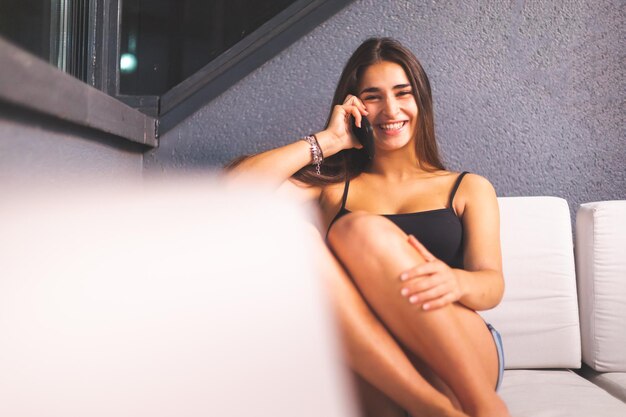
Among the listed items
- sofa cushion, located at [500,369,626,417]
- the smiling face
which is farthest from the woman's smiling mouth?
sofa cushion, located at [500,369,626,417]

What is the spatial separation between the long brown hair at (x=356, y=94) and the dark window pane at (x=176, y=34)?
0.56 metres

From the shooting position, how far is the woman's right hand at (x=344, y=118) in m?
1.69

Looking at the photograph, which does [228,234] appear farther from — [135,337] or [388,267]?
[388,267]

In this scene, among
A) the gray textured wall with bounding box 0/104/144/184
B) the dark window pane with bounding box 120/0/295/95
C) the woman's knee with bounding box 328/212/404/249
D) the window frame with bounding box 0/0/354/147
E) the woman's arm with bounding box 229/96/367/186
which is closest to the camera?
the gray textured wall with bounding box 0/104/144/184

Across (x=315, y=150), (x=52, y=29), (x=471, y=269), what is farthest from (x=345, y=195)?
(x=52, y=29)

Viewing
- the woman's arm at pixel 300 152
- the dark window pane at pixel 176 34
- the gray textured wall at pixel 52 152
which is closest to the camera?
the gray textured wall at pixel 52 152

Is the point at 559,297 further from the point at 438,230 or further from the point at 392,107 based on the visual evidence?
the point at 392,107

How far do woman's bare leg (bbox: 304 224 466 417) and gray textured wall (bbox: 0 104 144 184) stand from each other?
0.59 metres

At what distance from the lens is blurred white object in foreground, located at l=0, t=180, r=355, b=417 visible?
3.54ft

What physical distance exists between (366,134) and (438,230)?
1.15 feet

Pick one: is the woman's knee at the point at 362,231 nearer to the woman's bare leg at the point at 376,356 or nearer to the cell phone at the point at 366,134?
the woman's bare leg at the point at 376,356

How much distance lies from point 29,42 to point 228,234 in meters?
0.71

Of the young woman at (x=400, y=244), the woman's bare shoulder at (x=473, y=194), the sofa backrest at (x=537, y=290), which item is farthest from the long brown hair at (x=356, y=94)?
the sofa backrest at (x=537, y=290)

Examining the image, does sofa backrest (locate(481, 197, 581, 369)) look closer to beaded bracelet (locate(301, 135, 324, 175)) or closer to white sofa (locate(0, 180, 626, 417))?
white sofa (locate(0, 180, 626, 417))
